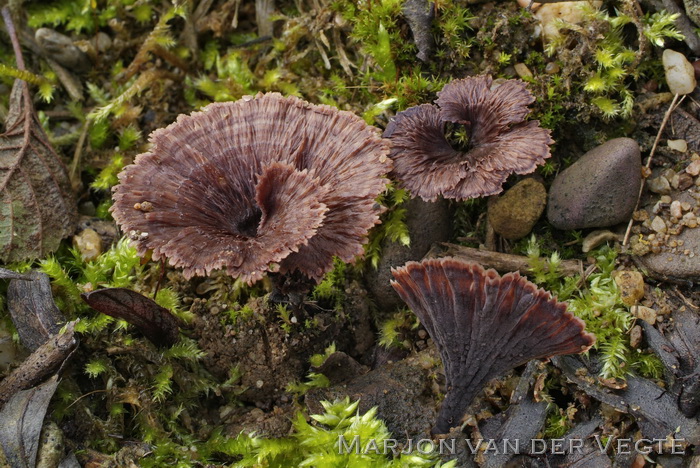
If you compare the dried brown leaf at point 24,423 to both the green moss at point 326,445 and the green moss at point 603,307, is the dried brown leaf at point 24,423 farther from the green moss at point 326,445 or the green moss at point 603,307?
the green moss at point 603,307

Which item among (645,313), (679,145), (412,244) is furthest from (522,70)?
(645,313)

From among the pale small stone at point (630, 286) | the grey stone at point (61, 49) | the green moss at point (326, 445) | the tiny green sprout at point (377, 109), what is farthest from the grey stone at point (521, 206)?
the grey stone at point (61, 49)

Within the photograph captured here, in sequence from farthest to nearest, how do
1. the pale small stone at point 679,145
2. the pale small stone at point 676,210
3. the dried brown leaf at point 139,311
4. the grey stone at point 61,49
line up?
the grey stone at point 61,49 < the pale small stone at point 679,145 < the pale small stone at point 676,210 < the dried brown leaf at point 139,311

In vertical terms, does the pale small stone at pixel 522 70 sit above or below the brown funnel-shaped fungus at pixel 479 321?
above

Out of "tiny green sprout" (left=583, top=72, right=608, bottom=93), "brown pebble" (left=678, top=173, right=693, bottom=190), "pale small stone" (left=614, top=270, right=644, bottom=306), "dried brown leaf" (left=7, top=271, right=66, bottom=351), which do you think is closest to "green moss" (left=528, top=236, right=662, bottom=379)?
"pale small stone" (left=614, top=270, right=644, bottom=306)

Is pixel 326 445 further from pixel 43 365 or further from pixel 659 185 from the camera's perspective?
pixel 659 185
